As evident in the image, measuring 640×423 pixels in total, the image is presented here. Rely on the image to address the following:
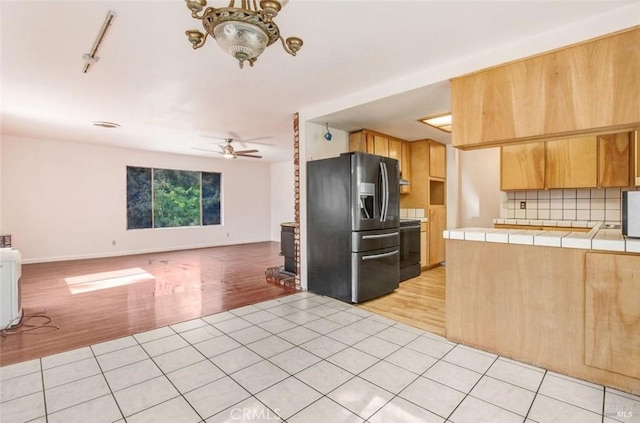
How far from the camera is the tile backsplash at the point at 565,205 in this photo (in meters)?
3.68

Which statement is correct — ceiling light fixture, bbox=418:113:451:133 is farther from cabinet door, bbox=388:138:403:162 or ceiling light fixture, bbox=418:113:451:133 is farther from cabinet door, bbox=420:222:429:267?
cabinet door, bbox=420:222:429:267

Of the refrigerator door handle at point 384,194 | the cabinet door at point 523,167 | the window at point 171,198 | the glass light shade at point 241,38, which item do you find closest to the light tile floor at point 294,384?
the refrigerator door handle at point 384,194

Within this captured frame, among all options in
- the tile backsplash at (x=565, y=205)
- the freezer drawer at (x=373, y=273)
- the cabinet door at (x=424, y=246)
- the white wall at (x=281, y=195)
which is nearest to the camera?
the freezer drawer at (x=373, y=273)

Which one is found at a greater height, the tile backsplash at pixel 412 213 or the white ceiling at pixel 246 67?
the white ceiling at pixel 246 67

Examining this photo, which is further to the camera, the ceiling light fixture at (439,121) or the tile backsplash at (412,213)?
the tile backsplash at (412,213)

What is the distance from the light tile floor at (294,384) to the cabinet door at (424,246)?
8.86 feet

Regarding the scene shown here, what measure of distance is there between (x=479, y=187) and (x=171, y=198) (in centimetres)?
739

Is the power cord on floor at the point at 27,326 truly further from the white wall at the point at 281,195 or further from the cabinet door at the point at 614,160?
the white wall at the point at 281,195

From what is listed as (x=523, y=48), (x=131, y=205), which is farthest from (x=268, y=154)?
(x=523, y=48)

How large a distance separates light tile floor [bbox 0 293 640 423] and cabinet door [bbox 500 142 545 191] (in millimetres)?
2648

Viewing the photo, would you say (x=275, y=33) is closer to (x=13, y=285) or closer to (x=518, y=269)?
(x=518, y=269)

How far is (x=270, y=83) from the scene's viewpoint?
3.22 m

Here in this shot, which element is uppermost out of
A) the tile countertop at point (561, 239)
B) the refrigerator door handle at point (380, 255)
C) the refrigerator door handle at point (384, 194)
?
the refrigerator door handle at point (384, 194)

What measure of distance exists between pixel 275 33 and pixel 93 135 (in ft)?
19.5
